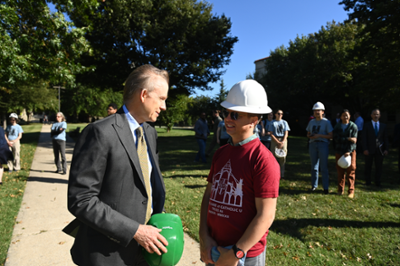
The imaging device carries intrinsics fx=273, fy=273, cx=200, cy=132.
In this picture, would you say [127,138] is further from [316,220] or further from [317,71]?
[317,71]

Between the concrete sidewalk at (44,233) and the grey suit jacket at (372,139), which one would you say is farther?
the grey suit jacket at (372,139)

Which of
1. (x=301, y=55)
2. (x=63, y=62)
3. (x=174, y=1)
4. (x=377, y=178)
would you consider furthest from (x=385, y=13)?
(x=301, y=55)

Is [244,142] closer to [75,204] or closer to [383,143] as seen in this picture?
[75,204]

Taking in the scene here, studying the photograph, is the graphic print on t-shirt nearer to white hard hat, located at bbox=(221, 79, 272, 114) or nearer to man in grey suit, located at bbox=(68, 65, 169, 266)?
white hard hat, located at bbox=(221, 79, 272, 114)

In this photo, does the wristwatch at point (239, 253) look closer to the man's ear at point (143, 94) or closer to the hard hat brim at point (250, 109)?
the hard hat brim at point (250, 109)

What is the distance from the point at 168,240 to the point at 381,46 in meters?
14.9

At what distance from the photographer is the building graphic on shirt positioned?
1.90 metres

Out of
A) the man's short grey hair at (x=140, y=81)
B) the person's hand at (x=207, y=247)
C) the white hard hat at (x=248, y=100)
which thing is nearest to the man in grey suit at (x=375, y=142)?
the white hard hat at (x=248, y=100)

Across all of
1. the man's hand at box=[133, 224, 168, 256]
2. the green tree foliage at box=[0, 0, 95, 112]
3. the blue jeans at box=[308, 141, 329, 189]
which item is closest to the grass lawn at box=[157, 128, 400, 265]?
the blue jeans at box=[308, 141, 329, 189]

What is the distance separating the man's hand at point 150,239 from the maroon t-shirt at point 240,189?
42 cm

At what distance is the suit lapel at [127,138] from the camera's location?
178cm

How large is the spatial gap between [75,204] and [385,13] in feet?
47.0

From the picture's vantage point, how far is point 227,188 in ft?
6.44

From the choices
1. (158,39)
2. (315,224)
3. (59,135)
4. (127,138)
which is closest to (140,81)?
(127,138)
